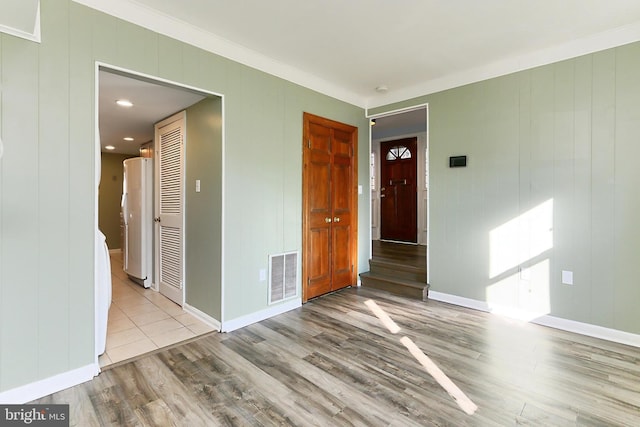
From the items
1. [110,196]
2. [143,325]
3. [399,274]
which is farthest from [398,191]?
[110,196]

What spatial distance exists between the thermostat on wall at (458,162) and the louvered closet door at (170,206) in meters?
3.11

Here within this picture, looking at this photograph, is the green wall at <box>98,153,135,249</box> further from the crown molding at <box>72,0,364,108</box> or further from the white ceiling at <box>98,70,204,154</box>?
the crown molding at <box>72,0,364,108</box>

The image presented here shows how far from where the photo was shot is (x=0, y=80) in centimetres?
176

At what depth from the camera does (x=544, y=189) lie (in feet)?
9.87

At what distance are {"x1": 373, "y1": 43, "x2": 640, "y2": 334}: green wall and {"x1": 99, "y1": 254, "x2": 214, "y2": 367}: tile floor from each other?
113 inches

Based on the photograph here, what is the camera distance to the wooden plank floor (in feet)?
5.71

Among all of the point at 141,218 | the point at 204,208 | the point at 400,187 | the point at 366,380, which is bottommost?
the point at 366,380

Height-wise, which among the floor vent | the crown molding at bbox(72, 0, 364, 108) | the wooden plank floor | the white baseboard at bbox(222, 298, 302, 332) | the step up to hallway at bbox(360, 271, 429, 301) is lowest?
the wooden plank floor

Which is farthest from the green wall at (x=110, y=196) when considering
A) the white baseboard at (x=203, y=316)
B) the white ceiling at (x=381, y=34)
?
the white baseboard at (x=203, y=316)

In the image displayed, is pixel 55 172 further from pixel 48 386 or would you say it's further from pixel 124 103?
pixel 124 103

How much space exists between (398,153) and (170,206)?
4760 mm

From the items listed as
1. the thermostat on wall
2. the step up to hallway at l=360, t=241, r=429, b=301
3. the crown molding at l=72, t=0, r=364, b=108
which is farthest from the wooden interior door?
the thermostat on wall

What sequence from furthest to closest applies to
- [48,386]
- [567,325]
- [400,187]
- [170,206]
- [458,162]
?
[400,187]
[170,206]
[458,162]
[567,325]
[48,386]

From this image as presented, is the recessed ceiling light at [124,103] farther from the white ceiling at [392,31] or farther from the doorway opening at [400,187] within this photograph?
the doorway opening at [400,187]
